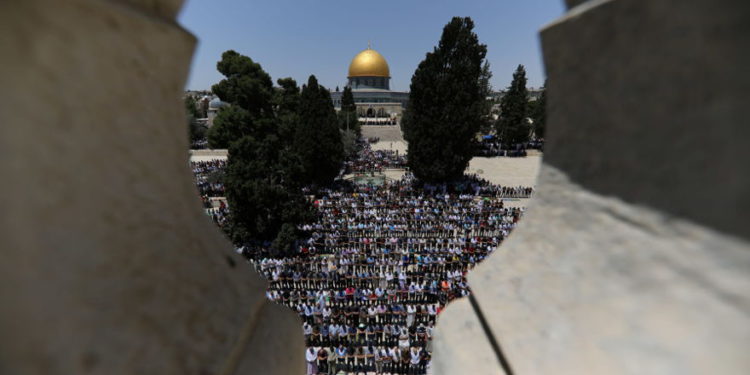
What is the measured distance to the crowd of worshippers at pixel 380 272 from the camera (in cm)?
860

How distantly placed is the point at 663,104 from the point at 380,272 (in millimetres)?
11123

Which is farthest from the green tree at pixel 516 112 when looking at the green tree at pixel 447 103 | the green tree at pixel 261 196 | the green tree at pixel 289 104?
the green tree at pixel 261 196

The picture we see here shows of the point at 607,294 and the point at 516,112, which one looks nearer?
the point at 607,294

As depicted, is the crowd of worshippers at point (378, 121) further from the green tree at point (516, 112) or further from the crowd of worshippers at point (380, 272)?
the crowd of worshippers at point (380, 272)

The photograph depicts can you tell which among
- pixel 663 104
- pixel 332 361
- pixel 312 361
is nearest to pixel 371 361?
pixel 332 361

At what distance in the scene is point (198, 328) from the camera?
174 centimetres

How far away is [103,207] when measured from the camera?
4.59 ft

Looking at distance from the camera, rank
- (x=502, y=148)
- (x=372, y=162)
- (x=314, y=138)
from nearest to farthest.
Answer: (x=314, y=138) → (x=372, y=162) → (x=502, y=148)

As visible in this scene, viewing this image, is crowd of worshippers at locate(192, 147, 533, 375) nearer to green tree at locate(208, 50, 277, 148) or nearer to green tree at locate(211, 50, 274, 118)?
green tree at locate(208, 50, 277, 148)

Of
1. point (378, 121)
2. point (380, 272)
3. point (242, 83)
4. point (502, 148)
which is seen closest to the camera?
point (380, 272)

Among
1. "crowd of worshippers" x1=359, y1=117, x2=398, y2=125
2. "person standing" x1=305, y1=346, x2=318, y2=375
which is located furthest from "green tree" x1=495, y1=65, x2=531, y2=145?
"person standing" x1=305, y1=346, x2=318, y2=375

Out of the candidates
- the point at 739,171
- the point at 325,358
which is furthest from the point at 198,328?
the point at 325,358

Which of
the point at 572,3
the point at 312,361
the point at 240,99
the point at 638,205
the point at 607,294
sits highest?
the point at 240,99

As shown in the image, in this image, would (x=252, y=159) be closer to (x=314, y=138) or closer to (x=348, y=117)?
(x=314, y=138)
